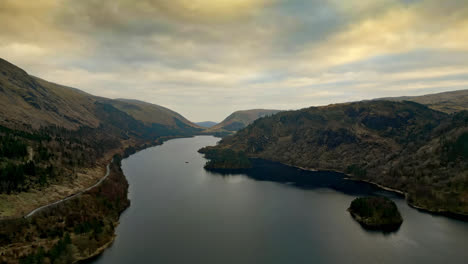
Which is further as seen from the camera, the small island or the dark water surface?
the small island

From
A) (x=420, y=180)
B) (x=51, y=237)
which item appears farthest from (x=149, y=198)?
(x=420, y=180)

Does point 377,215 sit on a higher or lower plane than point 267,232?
lower

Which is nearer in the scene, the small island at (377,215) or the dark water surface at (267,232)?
the dark water surface at (267,232)

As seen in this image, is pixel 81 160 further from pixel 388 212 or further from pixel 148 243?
pixel 388 212

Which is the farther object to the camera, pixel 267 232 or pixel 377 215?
pixel 377 215
